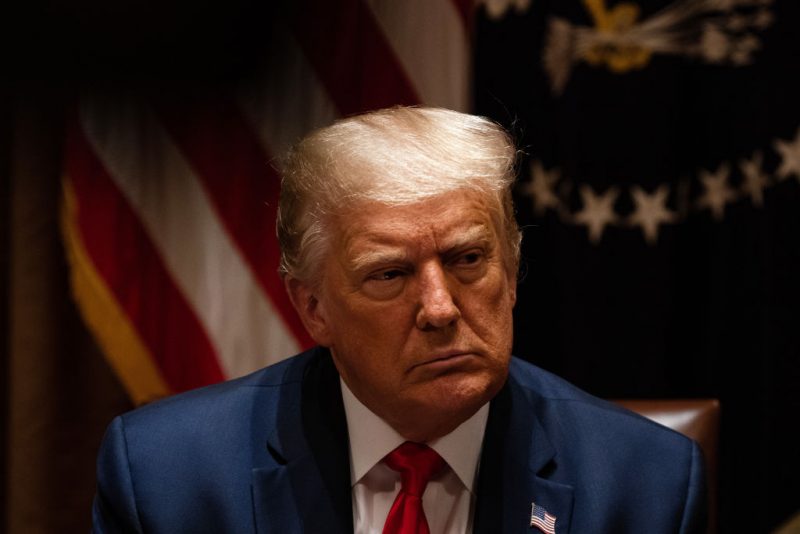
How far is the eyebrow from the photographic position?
1680mm

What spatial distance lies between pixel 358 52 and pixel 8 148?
1.07m

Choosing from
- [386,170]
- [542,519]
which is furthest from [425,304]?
[542,519]

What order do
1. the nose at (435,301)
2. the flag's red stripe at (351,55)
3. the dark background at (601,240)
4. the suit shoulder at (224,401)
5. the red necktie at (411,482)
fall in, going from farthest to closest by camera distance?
the flag's red stripe at (351,55) < the dark background at (601,240) < the suit shoulder at (224,401) < the red necktie at (411,482) < the nose at (435,301)

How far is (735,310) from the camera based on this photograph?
2859 millimetres

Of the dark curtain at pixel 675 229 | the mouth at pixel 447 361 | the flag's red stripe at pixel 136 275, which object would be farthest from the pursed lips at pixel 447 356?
the flag's red stripe at pixel 136 275

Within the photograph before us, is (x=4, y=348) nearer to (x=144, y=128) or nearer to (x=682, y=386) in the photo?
(x=144, y=128)

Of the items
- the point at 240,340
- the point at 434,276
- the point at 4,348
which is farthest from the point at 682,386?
the point at 4,348

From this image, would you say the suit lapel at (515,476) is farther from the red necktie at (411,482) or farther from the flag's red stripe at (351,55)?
the flag's red stripe at (351,55)

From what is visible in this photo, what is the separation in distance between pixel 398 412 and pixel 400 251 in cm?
28

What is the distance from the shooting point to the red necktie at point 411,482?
1.78m

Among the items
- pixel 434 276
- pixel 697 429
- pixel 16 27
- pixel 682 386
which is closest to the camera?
pixel 434 276

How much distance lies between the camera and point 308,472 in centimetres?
186

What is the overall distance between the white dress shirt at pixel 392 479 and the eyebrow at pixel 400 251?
0.32 m

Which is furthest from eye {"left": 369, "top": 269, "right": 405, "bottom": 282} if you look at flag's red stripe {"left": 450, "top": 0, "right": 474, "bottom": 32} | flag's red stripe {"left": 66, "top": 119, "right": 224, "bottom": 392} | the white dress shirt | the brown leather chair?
flag's red stripe {"left": 66, "top": 119, "right": 224, "bottom": 392}
